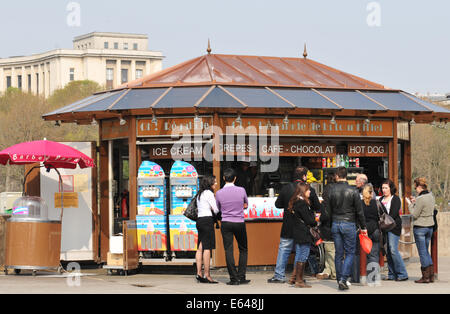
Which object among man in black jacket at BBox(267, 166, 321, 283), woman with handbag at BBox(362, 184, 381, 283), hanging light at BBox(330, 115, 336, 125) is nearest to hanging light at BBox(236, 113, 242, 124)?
Answer: hanging light at BBox(330, 115, 336, 125)

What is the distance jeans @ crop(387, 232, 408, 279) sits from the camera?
14984 mm

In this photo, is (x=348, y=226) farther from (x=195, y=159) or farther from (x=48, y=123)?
(x=48, y=123)

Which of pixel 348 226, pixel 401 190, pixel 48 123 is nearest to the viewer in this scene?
pixel 348 226

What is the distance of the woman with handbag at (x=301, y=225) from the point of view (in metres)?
13.5

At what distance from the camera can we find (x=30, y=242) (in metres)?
15.7

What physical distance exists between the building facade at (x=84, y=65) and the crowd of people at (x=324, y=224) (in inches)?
5909

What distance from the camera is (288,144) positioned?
1698 centimetres

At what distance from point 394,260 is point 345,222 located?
215 cm

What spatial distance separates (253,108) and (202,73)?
5.60 ft

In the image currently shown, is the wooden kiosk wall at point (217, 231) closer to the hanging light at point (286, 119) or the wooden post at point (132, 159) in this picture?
the wooden post at point (132, 159)
